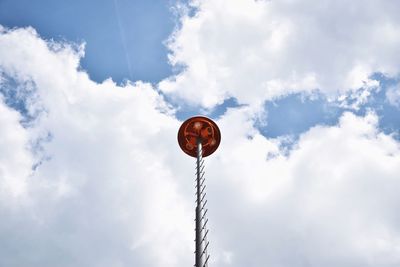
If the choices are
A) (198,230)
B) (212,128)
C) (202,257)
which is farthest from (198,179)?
(212,128)

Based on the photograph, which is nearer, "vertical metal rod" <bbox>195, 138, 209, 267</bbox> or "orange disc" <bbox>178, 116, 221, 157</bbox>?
"vertical metal rod" <bbox>195, 138, 209, 267</bbox>

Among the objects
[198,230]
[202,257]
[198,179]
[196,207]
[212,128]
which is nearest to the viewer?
[202,257]

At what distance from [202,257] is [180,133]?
5.09 m

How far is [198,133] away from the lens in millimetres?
10969

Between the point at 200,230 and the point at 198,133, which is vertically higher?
the point at 198,133

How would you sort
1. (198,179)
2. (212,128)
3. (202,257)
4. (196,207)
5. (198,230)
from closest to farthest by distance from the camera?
1. (202,257)
2. (198,230)
3. (196,207)
4. (198,179)
5. (212,128)

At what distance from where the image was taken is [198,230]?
702 cm

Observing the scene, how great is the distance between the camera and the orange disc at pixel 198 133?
1095 centimetres

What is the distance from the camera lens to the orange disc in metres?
10.9

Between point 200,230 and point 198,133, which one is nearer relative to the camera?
point 200,230

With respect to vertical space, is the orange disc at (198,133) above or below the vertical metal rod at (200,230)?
above

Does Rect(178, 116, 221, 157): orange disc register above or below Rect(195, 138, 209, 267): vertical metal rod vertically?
above

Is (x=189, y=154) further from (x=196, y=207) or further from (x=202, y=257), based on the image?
(x=202, y=257)

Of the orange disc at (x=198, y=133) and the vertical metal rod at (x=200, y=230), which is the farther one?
the orange disc at (x=198, y=133)
